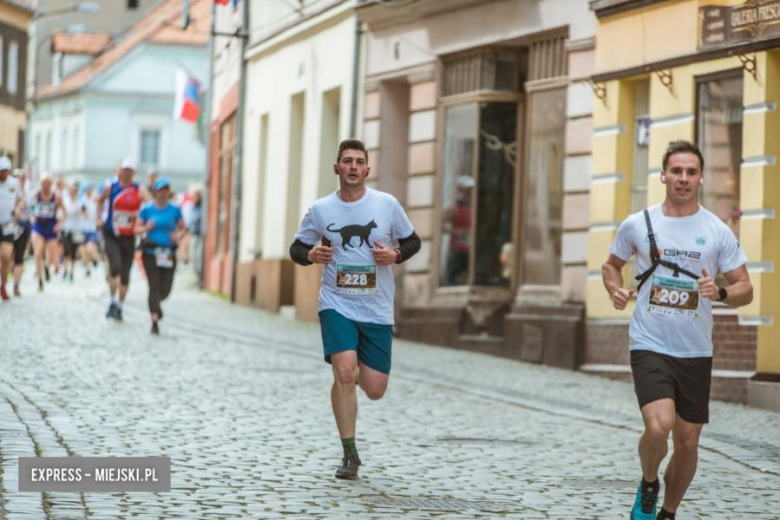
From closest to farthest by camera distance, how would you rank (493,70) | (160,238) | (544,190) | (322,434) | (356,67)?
(322,434)
(544,190)
(160,238)
(493,70)
(356,67)

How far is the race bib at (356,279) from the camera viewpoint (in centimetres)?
1061

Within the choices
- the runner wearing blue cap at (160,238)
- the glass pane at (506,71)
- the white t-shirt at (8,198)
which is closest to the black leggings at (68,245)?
the white t-shirt at (8,198)

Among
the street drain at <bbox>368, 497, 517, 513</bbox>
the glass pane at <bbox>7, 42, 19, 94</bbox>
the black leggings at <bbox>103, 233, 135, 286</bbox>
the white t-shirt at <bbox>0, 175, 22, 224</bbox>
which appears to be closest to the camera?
the street drain at <bbox>368, 497, 517, 513</bbox>

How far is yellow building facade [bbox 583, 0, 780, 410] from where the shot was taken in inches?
635

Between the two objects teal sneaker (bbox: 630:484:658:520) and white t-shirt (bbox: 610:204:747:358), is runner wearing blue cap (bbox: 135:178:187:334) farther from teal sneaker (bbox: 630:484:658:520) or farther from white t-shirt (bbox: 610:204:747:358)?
teal sneaker (bbox: 630:484:658:520)

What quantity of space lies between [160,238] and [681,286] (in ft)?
44.4

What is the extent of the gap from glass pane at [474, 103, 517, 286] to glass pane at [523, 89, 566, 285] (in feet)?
2.15

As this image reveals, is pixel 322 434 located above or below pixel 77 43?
below

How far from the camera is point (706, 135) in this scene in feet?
57.3

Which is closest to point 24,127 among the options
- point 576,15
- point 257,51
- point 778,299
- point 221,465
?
point 257,51

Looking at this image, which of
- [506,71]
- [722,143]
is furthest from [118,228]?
[722,143]

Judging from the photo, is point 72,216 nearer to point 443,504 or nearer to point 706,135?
point 706,135

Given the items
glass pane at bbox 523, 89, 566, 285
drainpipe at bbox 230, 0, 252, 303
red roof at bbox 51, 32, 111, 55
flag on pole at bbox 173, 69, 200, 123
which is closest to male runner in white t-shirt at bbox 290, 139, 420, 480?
glass pane at bbox 523, 89, 566, 285

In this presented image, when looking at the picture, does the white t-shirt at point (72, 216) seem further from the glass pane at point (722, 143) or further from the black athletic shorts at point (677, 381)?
the black athletic shorts at point (677, 381)
